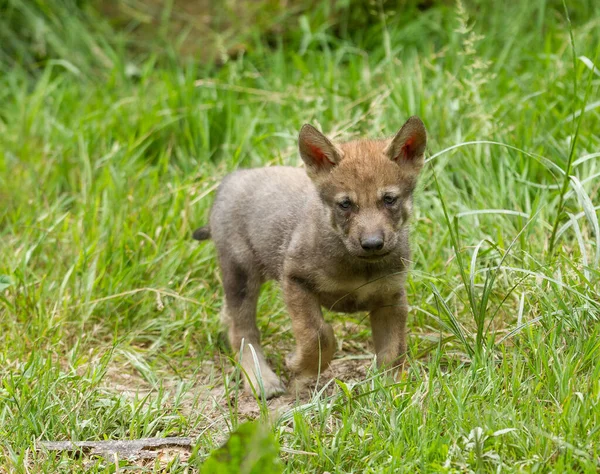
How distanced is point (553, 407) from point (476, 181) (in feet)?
8.59

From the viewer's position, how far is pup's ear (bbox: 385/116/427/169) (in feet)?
15.8

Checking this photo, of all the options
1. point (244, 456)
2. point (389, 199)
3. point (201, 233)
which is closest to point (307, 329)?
point (389, 199)

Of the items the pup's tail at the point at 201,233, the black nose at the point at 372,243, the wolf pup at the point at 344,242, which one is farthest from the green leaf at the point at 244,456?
the pup's tail at the point at 201,233

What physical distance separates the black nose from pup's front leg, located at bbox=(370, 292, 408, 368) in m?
0.56

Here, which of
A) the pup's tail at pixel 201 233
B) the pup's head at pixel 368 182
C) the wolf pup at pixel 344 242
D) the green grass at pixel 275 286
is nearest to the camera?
the green grass at pixel 275 286

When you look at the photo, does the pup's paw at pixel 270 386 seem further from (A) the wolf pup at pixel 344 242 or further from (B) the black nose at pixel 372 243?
(B) the black nose at pixel 372 243

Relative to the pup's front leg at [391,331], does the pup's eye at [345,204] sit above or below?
above

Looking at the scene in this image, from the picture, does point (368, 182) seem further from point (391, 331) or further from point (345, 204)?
point (391, 331)

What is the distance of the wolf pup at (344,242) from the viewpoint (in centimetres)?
470

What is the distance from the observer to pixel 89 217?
638 cm

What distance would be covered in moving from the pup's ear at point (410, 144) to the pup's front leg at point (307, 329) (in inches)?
33.1

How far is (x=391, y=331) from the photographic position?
4.94m

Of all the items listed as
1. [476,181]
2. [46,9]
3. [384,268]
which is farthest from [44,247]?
[46,9]

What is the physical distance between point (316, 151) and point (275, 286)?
3.66 ft
